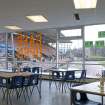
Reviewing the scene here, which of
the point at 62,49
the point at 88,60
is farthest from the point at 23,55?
the point at 88,60

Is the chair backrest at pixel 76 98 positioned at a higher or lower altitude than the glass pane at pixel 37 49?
lower

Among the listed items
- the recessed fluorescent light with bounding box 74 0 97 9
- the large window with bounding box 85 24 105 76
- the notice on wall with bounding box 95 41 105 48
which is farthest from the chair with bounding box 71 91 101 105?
the notice on wall with bounding box 95 41 105 48

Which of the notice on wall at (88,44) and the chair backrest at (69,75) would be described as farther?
the notice on wall at (88,44)

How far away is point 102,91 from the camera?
3.38m

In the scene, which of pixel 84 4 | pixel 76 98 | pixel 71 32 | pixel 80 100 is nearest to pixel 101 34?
pixel 71 32

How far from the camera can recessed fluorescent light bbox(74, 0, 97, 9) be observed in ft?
17.7

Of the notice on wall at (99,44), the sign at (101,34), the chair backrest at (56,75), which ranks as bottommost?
the chair backrest at (56,75)

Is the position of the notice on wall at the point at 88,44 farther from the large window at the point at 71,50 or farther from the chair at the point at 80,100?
the chair at the point at 80,100

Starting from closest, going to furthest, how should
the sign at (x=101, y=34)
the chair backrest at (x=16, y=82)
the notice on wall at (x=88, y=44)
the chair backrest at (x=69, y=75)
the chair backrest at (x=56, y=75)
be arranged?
the chair backrest at (x=16, y=82), the chair backrest at (x=69, y=75), the chair backrest at (x=56, y=75), the sign at (x=101, y=34), the notice on wall at (x=88, y=44)

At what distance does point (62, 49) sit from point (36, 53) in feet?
5.49

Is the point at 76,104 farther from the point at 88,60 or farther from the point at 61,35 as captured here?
the point at 61,35

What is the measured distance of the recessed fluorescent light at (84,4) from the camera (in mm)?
5395

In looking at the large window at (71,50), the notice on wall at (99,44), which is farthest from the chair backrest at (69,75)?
the notice on wall at (99,44)

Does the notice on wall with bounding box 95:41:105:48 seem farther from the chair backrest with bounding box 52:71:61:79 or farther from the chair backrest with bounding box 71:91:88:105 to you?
the chair backrest with bounding box 71:91:88:105
